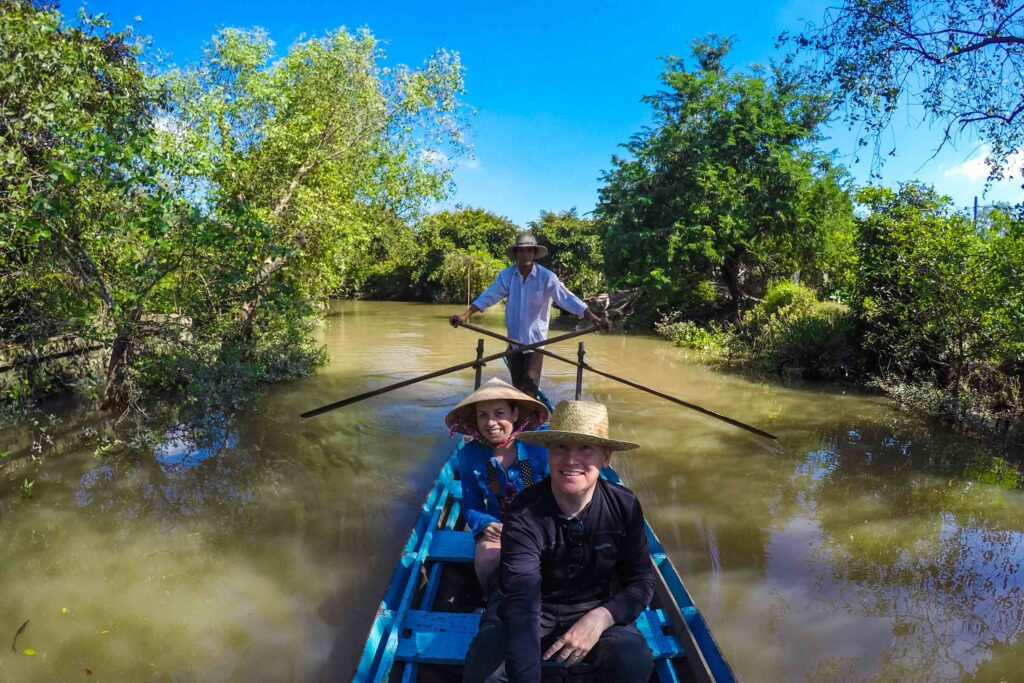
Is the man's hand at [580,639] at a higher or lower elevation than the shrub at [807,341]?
lower

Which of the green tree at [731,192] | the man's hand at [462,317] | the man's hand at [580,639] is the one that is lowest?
the man's hand at [580,639]

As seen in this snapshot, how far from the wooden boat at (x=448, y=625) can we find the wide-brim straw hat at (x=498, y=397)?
0.83m

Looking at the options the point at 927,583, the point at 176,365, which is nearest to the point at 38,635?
the point at 176,365

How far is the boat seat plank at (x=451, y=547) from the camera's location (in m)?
3.78

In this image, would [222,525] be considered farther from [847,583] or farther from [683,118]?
[683,118]

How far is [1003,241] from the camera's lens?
771 cm

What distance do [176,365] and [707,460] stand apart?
6.48 metres

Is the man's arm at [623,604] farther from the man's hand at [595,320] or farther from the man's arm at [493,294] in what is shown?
the man's arm at [493,294]

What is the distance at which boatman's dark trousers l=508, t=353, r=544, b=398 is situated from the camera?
6000 mm

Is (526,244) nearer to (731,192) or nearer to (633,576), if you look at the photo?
(633,576)

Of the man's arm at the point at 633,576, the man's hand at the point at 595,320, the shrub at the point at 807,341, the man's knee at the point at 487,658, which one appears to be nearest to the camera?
the man's knee at the point at 487,658

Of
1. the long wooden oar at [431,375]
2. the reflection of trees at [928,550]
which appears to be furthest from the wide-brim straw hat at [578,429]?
the reflection of trees at [928,550]

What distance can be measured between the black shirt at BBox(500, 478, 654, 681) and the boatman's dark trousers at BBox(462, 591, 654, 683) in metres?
0.05

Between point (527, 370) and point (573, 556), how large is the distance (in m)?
3.47
